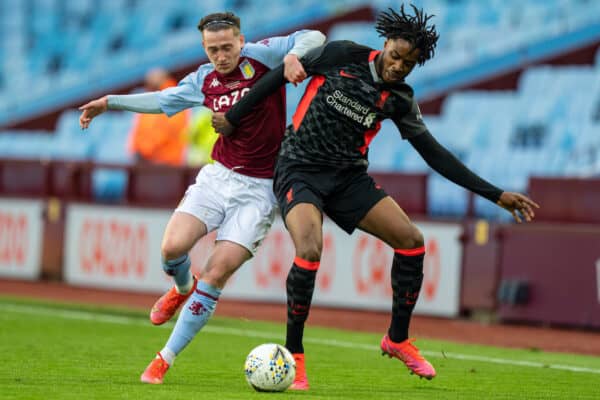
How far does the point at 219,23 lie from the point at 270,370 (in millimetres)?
2093

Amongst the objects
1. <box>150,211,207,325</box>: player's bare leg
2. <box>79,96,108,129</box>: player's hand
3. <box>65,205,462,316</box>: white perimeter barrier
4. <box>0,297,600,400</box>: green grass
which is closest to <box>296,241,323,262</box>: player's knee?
<box>0,297,600,400</box>: green grass

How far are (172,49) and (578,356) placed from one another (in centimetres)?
1437

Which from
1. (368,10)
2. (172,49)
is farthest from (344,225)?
(172,49)

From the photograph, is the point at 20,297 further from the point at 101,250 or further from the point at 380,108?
the point at 380,108

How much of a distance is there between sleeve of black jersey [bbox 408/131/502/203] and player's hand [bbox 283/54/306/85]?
84 cm

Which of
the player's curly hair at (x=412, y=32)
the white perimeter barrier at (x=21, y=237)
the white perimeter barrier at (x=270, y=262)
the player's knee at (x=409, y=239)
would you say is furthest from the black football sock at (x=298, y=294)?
the white perimeter barrier at (x=21, y=237)

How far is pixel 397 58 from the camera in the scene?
6.93m

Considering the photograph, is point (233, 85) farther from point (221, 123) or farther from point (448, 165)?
point (448, 165)

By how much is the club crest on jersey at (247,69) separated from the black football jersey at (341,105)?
18.0 inches

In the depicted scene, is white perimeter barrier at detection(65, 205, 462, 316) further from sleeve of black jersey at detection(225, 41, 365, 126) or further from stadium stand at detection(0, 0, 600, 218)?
sleeve of black jersey at detection(225, 41, 365, 126)

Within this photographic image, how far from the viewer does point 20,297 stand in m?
13.8

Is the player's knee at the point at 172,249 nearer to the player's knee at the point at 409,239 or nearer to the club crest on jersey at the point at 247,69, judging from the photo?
the club crest on jersey at the point at 247,69

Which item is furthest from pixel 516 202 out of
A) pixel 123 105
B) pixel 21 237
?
pixel 21 237

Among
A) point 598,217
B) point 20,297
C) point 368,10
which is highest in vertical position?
point 368,10
